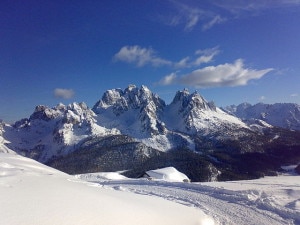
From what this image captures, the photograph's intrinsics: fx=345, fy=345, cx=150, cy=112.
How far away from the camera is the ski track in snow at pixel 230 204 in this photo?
2131 cm

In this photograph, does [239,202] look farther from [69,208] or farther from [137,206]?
[69,208]

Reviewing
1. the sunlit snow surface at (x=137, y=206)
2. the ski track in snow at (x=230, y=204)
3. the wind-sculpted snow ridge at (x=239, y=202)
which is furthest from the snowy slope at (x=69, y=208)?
the wind-sculpted snow ridge at (x=239, y=202)

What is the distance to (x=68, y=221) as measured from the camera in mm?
14820

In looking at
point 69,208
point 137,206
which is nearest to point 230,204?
point 137,206

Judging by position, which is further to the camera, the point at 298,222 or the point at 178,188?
the point at 178,188

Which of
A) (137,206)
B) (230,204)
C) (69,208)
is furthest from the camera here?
(230,204)

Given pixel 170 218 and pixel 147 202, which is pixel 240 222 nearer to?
pixel 170 218

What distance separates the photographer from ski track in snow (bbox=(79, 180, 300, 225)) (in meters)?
21.3

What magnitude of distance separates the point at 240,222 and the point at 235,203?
4509 millimetres

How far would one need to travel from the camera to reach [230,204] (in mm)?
24953

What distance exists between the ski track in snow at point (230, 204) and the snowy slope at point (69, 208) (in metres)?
1.75

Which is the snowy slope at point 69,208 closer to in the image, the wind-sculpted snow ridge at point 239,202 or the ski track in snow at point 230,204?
the ski track in snow at point 230,204

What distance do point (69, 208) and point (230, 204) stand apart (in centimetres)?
1281

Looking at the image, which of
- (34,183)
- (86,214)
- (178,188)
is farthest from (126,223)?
(178,188)
